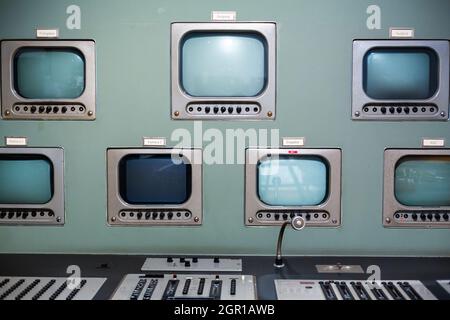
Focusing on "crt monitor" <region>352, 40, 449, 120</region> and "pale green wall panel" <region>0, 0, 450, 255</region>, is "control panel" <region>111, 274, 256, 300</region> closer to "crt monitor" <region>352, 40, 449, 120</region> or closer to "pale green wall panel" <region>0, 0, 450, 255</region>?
"pale green wall panel" <region>0, 0, 450, 255</region>

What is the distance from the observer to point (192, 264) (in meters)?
2.04

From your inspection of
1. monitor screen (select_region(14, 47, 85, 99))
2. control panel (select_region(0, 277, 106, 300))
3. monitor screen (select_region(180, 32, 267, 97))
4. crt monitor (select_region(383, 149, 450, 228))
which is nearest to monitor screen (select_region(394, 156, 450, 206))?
crt monitor (select_region(383, 149, 450, 228))

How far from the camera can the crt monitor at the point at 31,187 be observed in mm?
2156

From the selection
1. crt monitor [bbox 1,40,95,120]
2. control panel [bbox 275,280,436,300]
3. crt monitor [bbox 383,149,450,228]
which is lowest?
control panel [bbox 275,280,436,300]

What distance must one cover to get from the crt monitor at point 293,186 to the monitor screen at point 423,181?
32 cm

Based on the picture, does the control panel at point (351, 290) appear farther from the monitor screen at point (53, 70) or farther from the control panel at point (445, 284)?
the monitor screen at point (53, 70)

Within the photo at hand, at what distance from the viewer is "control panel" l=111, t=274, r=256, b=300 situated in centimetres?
172

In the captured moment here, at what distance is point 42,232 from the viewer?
7.15ft

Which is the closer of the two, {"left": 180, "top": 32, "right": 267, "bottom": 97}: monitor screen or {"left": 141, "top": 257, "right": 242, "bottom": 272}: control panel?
{"left": 141, "top": 257, "right": 242, "bottom": 272}: control panel

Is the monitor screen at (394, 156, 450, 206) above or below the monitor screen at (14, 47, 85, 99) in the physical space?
below

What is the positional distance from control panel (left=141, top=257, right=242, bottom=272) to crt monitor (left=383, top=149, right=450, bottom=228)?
30.8 inches

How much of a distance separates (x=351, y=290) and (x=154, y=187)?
1019 millimetres
